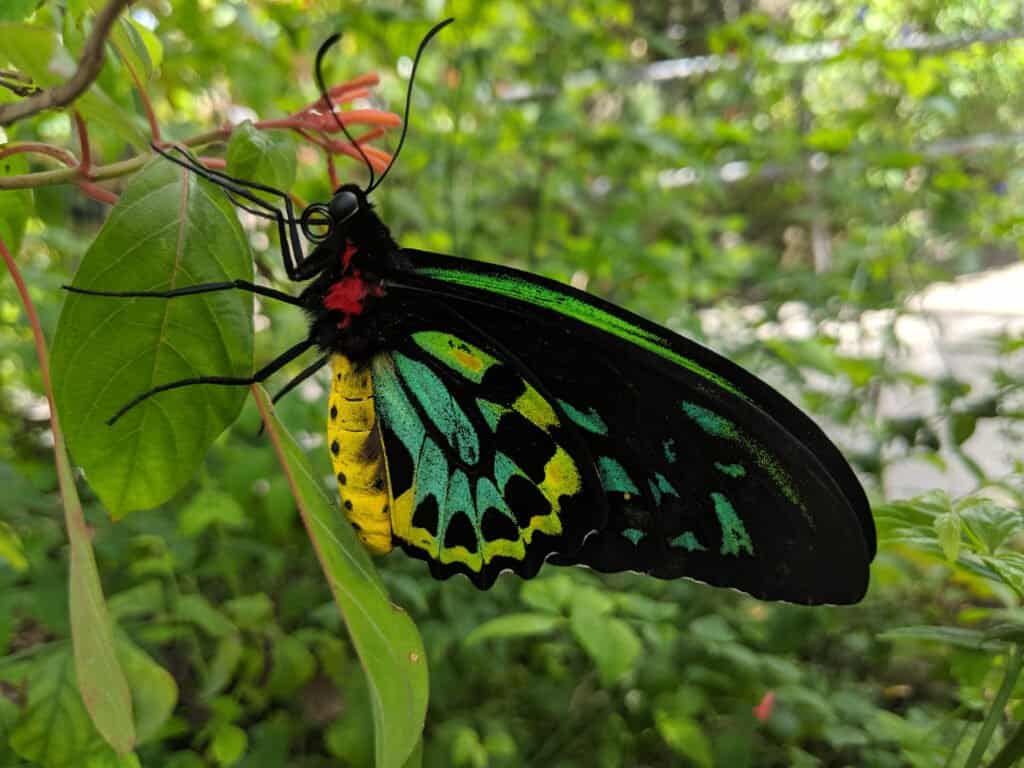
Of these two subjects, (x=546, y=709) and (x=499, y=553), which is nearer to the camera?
(x=499, y=553)

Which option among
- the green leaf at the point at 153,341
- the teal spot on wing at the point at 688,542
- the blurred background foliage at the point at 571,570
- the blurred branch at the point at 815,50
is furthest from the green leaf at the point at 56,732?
the blurred branch at the point at 815,50

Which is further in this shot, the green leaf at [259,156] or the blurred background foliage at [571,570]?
the blurred background foliage at [571,570]

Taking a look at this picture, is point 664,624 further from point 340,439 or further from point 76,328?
point 76,328

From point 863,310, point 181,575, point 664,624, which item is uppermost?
point 863,310

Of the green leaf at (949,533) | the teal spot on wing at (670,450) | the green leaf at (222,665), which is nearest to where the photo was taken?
the green leaf at (949,533)

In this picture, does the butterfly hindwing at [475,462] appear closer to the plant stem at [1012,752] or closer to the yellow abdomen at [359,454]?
the yellow abdomen at [359,454]

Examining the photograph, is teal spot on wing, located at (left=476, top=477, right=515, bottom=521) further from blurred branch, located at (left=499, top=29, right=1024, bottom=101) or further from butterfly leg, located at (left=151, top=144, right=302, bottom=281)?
blurred branch, located at (left=499, top=29, right=1024, bottom=101)

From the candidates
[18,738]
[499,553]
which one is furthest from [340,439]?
[18,738]
